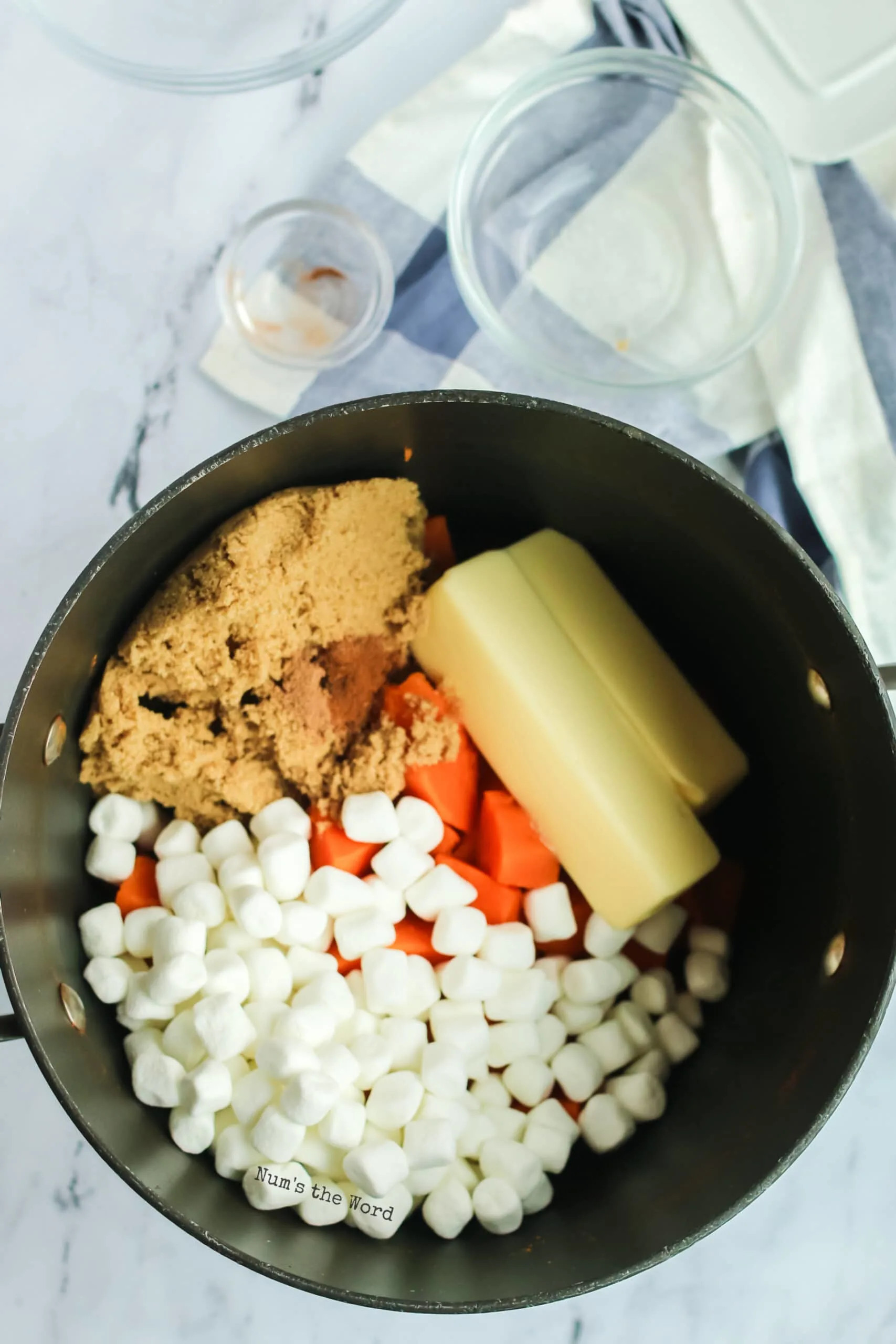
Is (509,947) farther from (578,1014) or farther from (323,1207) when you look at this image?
(323,1207)

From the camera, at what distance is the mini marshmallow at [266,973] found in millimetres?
827

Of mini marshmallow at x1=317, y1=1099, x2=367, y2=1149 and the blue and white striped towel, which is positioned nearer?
mini marshmallow at x1=317, y1=1099, x2=367, y2=1149

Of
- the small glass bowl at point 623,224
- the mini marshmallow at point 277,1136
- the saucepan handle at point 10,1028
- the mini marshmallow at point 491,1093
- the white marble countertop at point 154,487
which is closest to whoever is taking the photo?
the saucepan handle at point 10,1028

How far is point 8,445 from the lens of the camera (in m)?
1.05

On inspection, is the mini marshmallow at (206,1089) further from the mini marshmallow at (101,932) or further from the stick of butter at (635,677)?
the stick of butter at (635,677)

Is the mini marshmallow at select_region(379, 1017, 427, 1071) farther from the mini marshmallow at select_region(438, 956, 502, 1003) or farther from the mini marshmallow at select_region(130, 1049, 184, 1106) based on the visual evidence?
the mini marshmallow at select_region(130, 1049, 184, 1106)

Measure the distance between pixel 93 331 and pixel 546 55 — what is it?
1.63ft

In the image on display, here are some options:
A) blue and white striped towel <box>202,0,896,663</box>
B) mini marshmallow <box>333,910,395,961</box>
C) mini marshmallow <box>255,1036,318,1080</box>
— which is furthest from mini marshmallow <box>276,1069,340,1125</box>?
blue and white striped towel <box>202,0,896,663</box>

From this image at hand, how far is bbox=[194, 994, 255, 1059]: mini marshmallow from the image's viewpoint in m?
0.79

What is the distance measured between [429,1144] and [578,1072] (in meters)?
0.13

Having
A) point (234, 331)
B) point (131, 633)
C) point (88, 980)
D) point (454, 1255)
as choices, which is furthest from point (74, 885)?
point (234, 331)

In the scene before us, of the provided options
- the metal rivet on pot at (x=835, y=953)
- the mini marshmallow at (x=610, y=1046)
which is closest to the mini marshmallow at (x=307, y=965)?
the mini marshmallow at (x=610, y=1046)

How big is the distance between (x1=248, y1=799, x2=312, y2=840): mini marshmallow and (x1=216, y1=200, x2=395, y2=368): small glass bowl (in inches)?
16.4

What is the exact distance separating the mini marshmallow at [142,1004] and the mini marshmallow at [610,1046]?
12.6 inches
